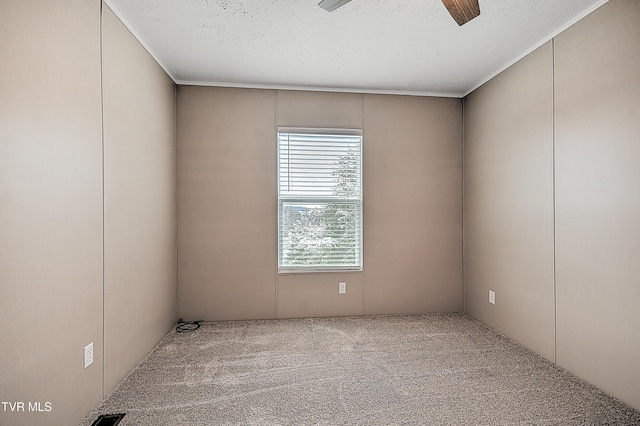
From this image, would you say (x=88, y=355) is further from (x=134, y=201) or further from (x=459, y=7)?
(x=459, y=7)

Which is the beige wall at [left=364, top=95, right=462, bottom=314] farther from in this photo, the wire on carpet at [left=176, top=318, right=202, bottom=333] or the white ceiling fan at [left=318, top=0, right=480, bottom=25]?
the white ceiling fan at [left=318, top=0, right=480, bottom=25]

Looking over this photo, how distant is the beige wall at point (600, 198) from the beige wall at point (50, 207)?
3.23m

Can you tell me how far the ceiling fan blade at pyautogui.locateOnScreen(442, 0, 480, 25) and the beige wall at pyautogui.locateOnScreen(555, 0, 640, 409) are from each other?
43.6 inches

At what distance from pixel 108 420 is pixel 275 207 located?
2397 mm

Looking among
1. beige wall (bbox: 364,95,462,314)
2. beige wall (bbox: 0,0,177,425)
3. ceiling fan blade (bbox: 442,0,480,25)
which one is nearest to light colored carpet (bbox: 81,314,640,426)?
beige wall (bbox: 0,0,177,425)

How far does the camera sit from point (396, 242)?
13.8 ft

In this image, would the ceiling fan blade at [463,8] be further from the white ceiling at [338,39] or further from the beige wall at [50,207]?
the beige wall at [50,207]

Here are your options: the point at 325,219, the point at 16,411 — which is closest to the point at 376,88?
the point at 325,219

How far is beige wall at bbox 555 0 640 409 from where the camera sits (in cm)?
221

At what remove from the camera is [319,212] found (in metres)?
4.09

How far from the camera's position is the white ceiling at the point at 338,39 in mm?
2492

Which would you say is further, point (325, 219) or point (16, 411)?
point (325, 219)

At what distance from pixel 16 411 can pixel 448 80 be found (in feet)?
13.7

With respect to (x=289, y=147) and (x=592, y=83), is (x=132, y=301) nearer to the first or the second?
(x=289, y=147)
